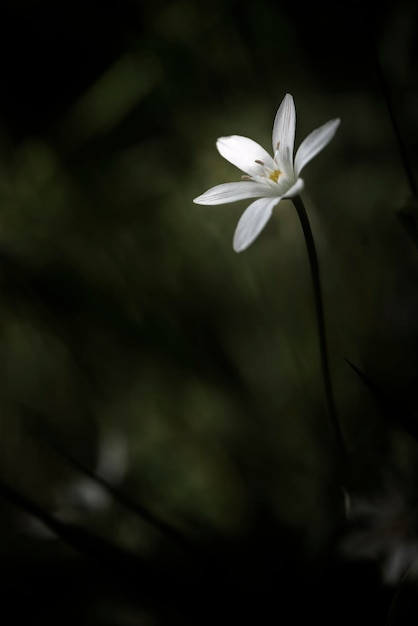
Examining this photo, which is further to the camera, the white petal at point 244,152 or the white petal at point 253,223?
the white petal at point 244,152

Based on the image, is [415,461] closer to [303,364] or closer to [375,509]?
[375,509]

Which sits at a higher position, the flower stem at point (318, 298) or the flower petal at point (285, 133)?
the flower petal at point (285, 133)

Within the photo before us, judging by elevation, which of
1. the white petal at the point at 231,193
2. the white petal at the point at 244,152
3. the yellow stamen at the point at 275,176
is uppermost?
the white petal at the point at 244,152

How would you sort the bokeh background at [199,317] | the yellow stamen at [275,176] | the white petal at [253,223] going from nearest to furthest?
the white petal at [253,223] → the yellow stamen at [275,176] → the bokeh background at [199,317]

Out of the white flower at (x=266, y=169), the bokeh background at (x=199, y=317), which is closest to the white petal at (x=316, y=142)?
the white flower at (x=266, y=169)

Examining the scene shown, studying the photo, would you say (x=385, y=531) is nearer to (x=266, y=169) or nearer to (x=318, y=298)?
(x=318, y=298)

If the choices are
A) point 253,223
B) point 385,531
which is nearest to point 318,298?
point 253,223

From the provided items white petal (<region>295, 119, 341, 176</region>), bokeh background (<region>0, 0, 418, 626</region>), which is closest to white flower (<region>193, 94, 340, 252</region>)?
white petal (<region>295, 119, 341, 176</region>)

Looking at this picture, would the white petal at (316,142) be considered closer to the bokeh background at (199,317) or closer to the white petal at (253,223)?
the white petal at (253,223)
